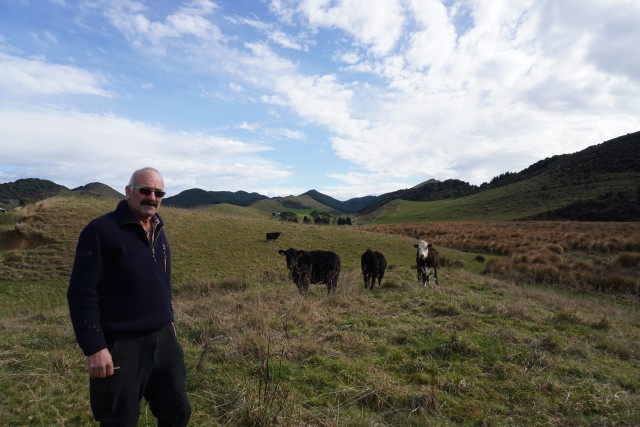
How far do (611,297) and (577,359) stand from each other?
1050cm

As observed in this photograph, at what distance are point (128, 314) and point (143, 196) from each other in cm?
Answer: 101

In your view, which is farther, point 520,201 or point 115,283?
point 520,201

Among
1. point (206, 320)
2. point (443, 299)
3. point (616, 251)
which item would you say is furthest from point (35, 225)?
point (616, 251)

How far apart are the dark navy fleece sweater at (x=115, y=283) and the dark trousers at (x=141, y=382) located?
0.12 metres

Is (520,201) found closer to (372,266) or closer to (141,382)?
(372,266)

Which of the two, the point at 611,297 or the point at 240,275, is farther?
the point at 240,275

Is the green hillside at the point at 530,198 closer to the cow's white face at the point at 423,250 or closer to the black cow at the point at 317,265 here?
the cow's white face at the point at 423,250

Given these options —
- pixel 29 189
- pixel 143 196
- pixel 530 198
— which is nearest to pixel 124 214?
pixel 143 196

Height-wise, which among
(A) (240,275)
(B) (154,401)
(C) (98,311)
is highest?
(C) (98,311)

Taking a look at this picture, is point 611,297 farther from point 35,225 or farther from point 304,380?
point 35,225

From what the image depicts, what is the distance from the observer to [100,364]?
2.92 meters

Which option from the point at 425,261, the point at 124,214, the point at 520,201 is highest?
the point at 520,201

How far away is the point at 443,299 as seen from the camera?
10.7 m

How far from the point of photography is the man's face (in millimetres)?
3402
